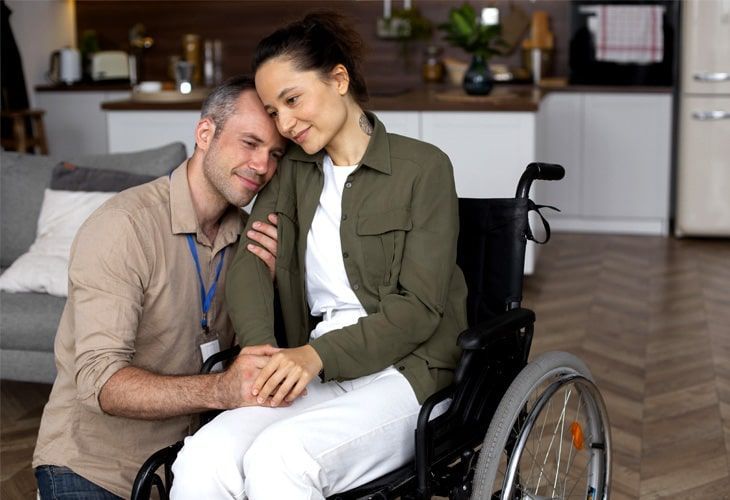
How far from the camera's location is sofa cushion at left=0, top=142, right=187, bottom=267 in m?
3.81

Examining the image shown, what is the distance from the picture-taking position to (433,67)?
703cm

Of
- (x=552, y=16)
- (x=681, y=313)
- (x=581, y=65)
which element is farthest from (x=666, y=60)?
(x=681, y=313)

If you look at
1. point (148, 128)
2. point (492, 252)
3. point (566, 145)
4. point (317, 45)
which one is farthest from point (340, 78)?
point (566, 145)

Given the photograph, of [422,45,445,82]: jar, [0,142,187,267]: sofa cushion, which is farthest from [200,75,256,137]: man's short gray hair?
[422,45,445,82]: jar

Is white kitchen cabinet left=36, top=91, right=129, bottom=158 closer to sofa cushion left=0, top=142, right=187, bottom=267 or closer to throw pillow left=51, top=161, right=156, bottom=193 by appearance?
sofa cushion left=0, top=142, right=187, bottom=267

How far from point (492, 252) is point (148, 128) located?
136 inches

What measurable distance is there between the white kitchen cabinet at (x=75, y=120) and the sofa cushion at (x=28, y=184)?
3283 millimetres

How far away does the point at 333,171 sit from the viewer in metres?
2.21

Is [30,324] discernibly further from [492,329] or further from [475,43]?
[475,43]

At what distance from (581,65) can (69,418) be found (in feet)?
16.2

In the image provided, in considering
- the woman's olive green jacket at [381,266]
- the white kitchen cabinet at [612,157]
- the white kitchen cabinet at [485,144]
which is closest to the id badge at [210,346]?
the woman's olive green jacket at [381,266]

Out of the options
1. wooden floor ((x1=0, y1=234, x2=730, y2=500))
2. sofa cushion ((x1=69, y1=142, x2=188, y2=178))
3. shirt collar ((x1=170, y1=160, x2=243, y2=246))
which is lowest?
wooden floor ((x1=0, y1=234, x2=730, y2=500))

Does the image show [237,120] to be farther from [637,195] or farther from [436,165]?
[637,195]

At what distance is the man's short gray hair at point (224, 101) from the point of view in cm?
217
